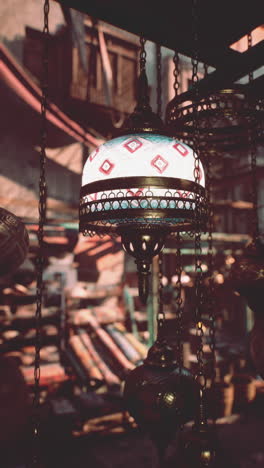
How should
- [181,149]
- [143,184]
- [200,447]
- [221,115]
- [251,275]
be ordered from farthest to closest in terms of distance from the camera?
[221,115] → [251,275] → [181,149] → [143,184] → [200,447]

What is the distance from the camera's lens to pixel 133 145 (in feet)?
4.62

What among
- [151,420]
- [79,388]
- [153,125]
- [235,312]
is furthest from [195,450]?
[235,312]

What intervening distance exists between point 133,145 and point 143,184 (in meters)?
0.19

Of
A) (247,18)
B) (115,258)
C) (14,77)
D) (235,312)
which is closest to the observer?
(247,18)

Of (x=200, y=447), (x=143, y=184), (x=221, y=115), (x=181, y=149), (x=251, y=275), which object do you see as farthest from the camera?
(x=221, y=115)

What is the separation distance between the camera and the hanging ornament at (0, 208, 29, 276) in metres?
1.92

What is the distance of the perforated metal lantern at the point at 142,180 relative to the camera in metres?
1.37

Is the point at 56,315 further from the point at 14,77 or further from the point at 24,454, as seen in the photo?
the point at 14,77

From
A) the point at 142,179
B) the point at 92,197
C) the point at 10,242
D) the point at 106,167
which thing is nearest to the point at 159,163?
the point at 142,179

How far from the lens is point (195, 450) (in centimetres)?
122

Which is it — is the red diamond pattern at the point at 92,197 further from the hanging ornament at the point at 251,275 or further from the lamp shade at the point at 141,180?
the hanging ornament at the point at 251,275

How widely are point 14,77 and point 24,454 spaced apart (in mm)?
7050

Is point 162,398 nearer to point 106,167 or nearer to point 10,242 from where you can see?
point 106,167

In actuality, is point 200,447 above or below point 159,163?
below
